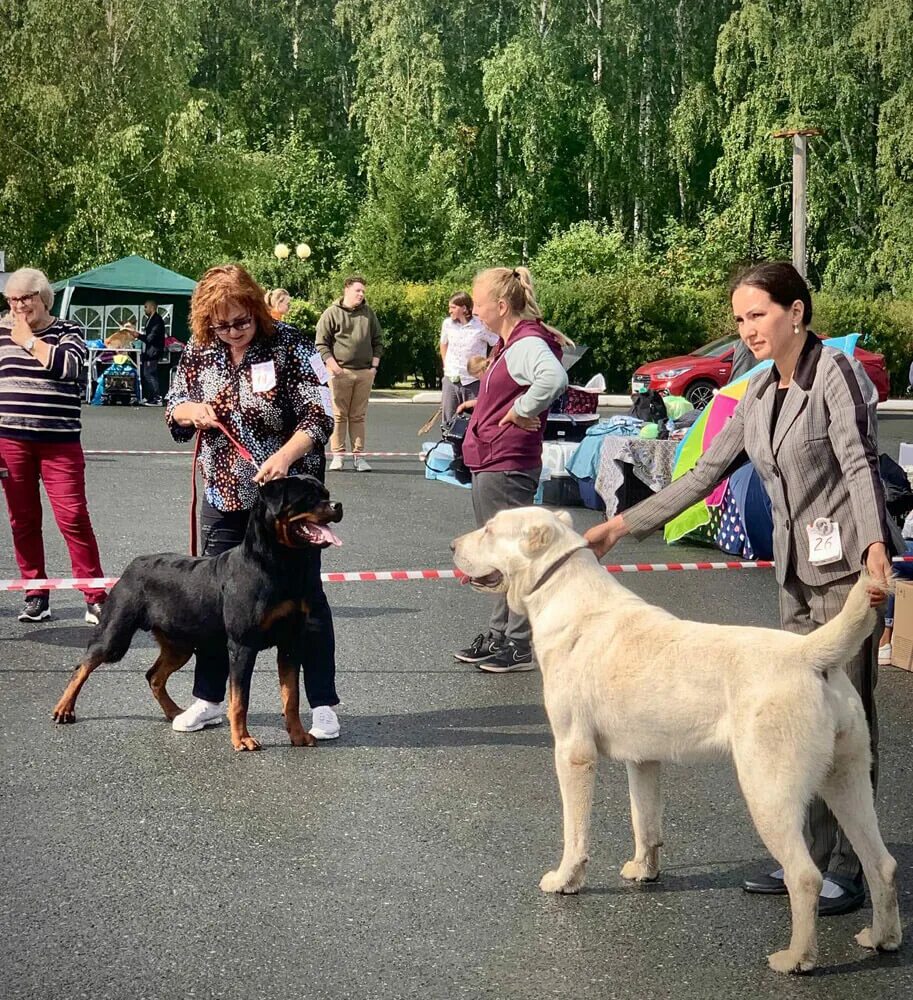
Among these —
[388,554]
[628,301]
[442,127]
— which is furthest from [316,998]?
[442,127]

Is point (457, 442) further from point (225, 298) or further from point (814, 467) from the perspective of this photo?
point (814, 467)

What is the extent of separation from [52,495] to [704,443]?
5.10 meters

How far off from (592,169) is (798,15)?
911 cm

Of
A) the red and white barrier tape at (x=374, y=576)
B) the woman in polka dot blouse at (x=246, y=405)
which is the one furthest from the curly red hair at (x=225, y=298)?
the red and white barrier tape at (x=374, y=576)

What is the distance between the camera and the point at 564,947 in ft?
13.0

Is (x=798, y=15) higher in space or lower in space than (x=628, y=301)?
higher

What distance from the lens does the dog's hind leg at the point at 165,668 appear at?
6090 mm

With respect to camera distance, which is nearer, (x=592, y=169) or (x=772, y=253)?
(x=772, y=253)

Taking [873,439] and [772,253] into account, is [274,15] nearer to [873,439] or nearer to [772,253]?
[772,253]

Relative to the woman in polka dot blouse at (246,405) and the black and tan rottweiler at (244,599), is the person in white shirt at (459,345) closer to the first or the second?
the woman in polka dot blouse at (246,405)

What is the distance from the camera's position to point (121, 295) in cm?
2998

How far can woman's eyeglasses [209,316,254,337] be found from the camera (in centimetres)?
579

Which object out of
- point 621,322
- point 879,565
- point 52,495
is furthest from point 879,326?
point 879,565

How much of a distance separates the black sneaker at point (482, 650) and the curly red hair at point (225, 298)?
2.32 meters
